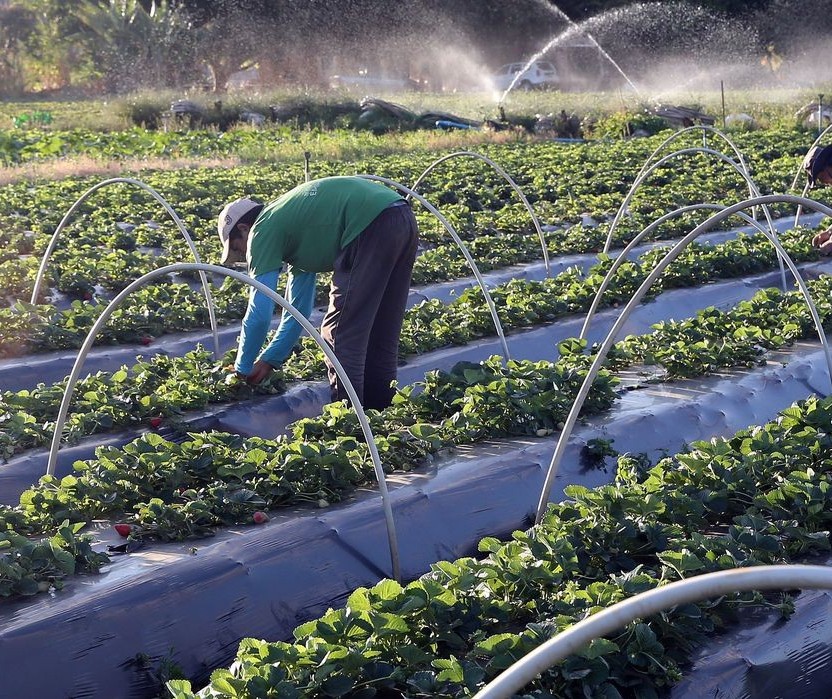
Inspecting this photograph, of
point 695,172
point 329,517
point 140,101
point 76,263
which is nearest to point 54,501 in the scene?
point 329,517

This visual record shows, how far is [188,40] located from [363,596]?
123ft

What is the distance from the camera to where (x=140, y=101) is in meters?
27.3

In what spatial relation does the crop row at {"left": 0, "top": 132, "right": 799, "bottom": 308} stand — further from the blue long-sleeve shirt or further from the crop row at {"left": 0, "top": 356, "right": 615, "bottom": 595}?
the crop row at {"left": 0, "top": 356, "right": 615, "bottom": 595}

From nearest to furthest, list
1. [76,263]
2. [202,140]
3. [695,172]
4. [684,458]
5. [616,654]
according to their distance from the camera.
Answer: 1. [616,654]
2. [684,458]
3. [76,263]
4. [695,172]
5. [202,140]

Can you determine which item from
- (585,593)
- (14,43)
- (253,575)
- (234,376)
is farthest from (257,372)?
(14,43)

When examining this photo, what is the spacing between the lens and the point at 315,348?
24.0 feet

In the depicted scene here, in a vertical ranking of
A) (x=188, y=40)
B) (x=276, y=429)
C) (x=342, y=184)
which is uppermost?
(x=188, y=40)

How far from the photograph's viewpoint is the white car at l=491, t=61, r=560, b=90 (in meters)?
40.1

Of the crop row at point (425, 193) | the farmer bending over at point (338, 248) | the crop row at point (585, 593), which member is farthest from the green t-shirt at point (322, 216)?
the crop row at point (425, 193)

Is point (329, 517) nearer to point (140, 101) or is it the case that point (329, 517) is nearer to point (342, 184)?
point (342, 184)

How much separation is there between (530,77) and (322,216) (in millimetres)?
35610

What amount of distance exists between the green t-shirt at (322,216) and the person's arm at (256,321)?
19 centimetres

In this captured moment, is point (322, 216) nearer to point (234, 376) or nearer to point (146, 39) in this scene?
point (234, 376)

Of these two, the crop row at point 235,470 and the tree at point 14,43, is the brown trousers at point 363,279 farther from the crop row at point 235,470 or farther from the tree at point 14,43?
the tree at point 14,43
